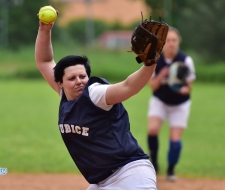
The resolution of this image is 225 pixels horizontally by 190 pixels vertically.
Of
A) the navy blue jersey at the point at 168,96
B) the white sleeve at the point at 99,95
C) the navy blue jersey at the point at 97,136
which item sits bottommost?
the navy blue jersey at the point at 168,96

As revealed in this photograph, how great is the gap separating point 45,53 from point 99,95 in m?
0.89

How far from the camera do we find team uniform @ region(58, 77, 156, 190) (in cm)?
312

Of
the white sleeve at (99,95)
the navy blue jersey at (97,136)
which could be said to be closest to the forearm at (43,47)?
the navy blue jersey at (97,136)

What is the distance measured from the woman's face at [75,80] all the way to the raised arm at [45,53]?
0.37m

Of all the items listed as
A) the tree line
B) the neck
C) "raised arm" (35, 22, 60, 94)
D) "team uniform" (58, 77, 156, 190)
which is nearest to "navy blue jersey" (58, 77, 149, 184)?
"team uniform" (58, 77, 156, 190)

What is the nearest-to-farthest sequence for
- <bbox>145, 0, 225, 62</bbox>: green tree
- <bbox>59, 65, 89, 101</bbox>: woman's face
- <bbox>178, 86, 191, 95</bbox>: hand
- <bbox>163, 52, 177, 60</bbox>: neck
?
<bbox>59, 65, 89, 101</bbox>: woman's face
<bbox>178, 86, 191, 95</bbox>: hand
<bbox>163, 52, 177, 60</bbox>: neck
<bbox>145, 0, 225, 62</bbox>: green tree

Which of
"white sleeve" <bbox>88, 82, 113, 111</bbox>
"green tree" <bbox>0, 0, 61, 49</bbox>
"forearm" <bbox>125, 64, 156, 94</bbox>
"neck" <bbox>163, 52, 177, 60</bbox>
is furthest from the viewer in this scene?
"green tree" <bbox>0, 0, 61, 49</bbox>

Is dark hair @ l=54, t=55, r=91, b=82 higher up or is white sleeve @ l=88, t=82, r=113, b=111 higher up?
dark hair @ l=54, t=55, r=91, b=82

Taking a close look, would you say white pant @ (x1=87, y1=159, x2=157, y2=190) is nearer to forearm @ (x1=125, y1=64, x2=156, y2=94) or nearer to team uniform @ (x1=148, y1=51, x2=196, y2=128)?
forearm @ (x1=125, y1=64, x2=156, y2=94)

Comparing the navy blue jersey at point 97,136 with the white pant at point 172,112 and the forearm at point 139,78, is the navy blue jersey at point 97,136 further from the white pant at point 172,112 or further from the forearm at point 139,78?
the white pant at point 172,112

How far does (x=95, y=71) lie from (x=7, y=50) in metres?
3.49

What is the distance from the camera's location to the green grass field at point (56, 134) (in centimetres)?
734

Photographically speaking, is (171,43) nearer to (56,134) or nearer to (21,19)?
(56,134)

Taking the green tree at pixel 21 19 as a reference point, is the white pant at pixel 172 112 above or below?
below
